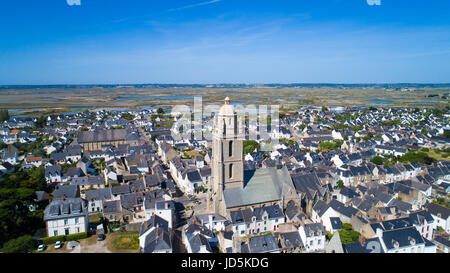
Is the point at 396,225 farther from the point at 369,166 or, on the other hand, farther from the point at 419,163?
the point at 419,163

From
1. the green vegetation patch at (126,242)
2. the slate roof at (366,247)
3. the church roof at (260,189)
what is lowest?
the green vegetation patch at (126,242)

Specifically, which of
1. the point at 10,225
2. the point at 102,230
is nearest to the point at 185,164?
the point at 102,230

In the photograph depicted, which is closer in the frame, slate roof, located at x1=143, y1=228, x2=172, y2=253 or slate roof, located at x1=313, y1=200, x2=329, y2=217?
slate roof, located at x1=143, y1=228, x2=172, y2=253

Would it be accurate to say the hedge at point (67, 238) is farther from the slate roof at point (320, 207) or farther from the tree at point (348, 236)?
the tree at point (348, 236)

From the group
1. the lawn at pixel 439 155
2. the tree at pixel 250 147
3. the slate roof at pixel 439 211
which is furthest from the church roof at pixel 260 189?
the lawn at pixel 439 155

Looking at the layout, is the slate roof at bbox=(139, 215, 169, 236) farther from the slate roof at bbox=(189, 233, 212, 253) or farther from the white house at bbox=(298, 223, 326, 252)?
the white house at bbox=(298, 223, 326, 252)

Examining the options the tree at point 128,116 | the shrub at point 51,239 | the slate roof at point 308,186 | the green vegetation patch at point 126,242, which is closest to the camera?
the green vegetation patch at point 126,242

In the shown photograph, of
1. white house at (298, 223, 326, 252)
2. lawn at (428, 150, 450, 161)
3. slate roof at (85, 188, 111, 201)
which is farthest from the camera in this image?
lawn at (428, 150, 450, 161)

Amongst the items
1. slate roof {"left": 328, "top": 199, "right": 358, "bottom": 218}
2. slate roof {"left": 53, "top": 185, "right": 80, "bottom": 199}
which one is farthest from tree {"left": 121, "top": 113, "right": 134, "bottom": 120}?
slate roof {"left": 328, "top": 199, "right": 358, "bottom": 218}

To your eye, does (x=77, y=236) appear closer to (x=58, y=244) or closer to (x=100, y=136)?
(x=58, y=244)
